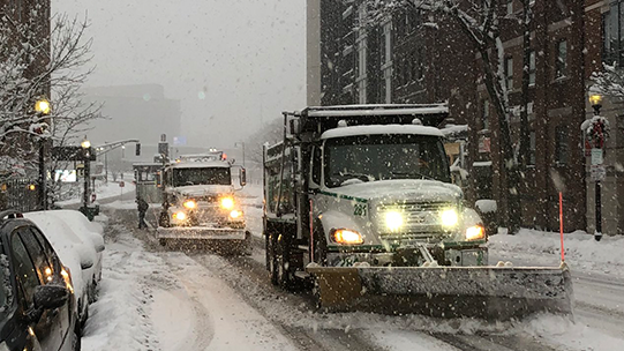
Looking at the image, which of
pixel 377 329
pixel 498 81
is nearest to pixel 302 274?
pixel 377 329

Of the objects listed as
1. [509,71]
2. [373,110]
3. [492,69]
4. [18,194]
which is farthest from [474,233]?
[509,71]

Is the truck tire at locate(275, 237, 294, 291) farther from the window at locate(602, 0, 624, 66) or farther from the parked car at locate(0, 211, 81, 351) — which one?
the window at locate(602, 0, 624, 66)

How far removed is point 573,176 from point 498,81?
5014 millimetres

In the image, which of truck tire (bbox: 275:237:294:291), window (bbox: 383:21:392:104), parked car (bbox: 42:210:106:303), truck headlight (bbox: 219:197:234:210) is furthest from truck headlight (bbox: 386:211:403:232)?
window (bbox: 383:21:392:104)

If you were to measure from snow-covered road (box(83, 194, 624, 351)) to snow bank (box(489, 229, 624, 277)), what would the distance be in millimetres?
3355

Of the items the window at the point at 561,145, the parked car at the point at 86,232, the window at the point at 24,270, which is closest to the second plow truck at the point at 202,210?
the parked car at the point at 86,232

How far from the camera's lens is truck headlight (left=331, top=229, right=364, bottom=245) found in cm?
880

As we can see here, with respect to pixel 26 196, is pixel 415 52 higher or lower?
higher

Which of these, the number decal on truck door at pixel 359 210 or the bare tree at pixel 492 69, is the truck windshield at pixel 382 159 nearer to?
the number decal on truck door at pixel 359 210

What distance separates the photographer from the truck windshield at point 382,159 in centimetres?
994

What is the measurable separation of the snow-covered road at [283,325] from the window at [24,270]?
1.88 m

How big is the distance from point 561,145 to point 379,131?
1999cm

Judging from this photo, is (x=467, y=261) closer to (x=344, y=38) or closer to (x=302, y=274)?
(x=302, y=274)

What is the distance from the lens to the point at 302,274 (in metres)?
10.8
